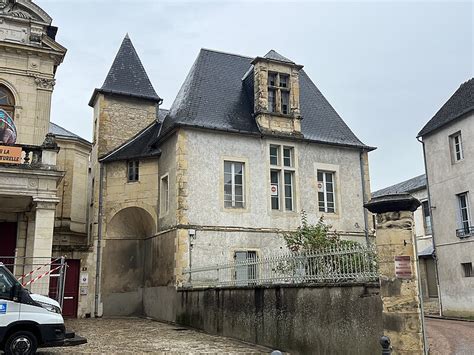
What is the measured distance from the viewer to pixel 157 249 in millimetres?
18094

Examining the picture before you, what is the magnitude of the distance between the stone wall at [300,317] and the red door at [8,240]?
671 centimetres

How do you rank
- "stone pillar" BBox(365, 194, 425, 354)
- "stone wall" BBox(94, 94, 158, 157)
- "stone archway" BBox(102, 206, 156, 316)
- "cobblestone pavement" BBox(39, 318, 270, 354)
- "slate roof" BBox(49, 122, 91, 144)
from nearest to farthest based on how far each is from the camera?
1. "stone pillar" BBox(365, 194, 425, 354)
2. "cobblestone pavement" BBox(39, 318, 270, 354)
3. "stone archway" BBox(102, 206, 156, 316)
4. "stone wall" BBox(94, 94, 158, 157)
5. "slate roof" BBox(49, 122, 91, 144)

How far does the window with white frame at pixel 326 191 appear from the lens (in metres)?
18.7

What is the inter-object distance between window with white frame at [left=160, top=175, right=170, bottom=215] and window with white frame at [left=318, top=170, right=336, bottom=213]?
5.86 metres

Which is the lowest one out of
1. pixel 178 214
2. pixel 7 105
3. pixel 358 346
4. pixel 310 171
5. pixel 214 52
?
pixel 358 346

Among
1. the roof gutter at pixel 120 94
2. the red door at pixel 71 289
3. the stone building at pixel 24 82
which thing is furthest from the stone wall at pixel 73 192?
the stone building at pixel 24 82

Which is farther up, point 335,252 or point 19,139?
point 19,139

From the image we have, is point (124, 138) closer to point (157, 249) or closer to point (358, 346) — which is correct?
point (157, 249)

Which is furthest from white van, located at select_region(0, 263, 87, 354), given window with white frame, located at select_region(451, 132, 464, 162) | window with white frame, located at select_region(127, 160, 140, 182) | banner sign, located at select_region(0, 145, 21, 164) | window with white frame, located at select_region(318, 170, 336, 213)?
window with white frame, located at select_region(451, 132, 464, 162)

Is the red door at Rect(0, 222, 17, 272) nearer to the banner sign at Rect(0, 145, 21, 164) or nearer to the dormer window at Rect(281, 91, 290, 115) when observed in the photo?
the banner sign at Rect(0, 145, 21, 164)

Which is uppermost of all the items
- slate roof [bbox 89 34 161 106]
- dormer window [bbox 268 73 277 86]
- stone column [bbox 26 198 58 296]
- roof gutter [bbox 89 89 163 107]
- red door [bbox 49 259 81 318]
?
slate roof [bbox 89 34 161 106]

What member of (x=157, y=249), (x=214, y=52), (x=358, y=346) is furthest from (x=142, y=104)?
(x=358, y=346)

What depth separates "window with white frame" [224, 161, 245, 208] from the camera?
56.2 feet

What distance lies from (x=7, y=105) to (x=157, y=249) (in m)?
7.24
